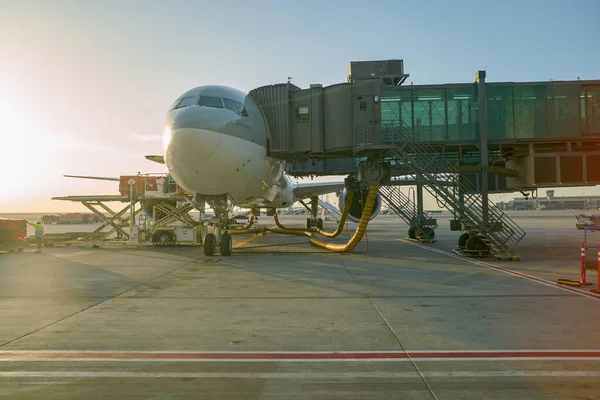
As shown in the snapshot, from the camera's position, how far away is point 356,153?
1712cm

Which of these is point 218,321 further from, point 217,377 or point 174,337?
point 217,377

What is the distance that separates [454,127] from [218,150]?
10.1m

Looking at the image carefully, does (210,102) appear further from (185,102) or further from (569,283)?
(569,283)

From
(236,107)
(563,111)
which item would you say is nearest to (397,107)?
(563,111)

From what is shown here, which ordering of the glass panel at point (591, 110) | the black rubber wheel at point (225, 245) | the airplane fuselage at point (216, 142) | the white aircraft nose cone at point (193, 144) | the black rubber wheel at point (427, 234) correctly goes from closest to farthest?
the white aircraft nose cone at point (193, 144) → the airplane fuselage at point (216, 142) → the black rubber wheel at point (225, 245) → the glass panel at point (591, 110) → the black rubber wheel at point (427, 234)

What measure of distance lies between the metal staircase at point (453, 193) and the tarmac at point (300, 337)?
3596 millimetres

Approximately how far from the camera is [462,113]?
16609mm

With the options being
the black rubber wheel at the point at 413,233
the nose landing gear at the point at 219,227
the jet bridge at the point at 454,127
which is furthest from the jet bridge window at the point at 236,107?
the black rubber wheel at the point at 413,233

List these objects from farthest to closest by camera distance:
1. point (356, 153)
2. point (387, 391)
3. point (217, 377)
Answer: point (356, 153) < point (217, 377) < point (387, 391)

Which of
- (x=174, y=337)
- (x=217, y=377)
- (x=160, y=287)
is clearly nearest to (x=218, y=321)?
(x=174, y=337)

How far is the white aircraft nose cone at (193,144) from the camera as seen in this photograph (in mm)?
12508

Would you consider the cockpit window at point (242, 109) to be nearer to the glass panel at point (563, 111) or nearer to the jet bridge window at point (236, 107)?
the jet bridge window at point (236, 107)

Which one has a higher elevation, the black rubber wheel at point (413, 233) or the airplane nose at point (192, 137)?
the airplane nose at point (192, 137)

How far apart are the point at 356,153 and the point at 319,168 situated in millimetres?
11255
